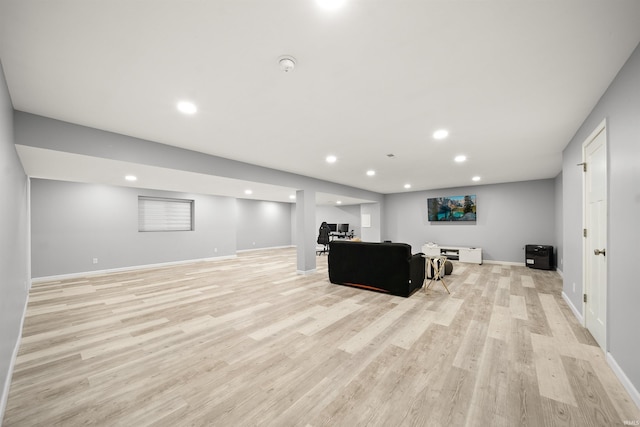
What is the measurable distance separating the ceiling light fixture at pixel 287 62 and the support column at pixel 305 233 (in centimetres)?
461

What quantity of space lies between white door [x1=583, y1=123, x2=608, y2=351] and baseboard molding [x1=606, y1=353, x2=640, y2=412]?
262 millimetres

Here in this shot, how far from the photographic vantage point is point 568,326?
10.1ft

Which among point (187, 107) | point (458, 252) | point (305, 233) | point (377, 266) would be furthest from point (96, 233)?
point (458, 252)

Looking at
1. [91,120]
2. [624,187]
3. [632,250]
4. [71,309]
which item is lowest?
[71,309]

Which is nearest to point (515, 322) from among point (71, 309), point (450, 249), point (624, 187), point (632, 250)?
point (632, 250)

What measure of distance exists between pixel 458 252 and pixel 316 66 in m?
8.04

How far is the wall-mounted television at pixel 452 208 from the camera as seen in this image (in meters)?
8.20

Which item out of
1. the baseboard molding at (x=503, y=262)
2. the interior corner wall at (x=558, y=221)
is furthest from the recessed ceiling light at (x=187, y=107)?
the baseboard molding at (x=503, y=262)

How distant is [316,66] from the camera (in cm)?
196

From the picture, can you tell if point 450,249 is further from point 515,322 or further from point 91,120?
point 91,120

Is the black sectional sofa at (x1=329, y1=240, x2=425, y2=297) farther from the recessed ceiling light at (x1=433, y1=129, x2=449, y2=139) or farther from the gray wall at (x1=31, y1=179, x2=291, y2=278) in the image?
the gray wall at (x1=31, y1=179, x2=291, y2=278)

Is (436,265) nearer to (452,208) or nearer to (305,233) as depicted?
(305,233)

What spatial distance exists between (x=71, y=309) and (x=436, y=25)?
5712 millimetres

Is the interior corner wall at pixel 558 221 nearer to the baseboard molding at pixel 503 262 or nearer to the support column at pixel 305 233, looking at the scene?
the baseboard molding at pixel 503 262
